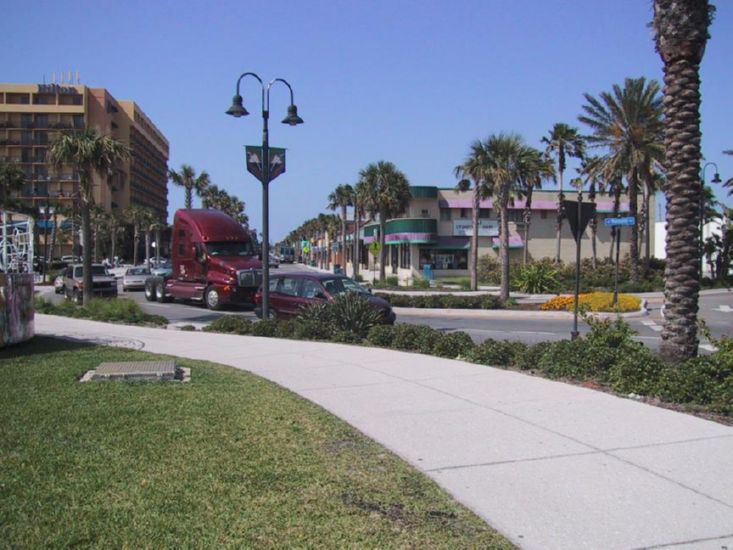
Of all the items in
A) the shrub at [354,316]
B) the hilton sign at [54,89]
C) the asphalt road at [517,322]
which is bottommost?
the asphalt road at [517,322]

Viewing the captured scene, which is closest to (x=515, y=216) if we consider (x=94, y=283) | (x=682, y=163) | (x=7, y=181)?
(x=94, y=283)

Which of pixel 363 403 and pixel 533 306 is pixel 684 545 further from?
pixel 533 306

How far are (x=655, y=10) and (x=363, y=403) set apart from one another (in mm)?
6806

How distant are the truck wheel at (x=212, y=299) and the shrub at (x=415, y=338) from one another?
14378 millimetres

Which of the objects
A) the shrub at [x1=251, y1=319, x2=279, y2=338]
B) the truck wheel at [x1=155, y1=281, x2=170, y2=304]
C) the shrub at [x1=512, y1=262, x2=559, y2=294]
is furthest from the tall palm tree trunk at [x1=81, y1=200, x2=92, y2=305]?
the shrub at [x1=512, y1=262, x2=559, y2=294]

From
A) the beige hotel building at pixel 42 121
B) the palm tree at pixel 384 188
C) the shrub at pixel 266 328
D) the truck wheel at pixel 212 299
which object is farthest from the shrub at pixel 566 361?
the beige hotel building at pixel 42 121

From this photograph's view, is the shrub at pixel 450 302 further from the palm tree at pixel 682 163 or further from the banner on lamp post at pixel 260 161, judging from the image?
the palm tree at pixel 682 163

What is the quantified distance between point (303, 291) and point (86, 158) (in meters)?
11.2

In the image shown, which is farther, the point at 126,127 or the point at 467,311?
the point at 126,127

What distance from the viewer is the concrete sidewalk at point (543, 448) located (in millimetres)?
4203

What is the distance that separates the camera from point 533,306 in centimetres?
2658

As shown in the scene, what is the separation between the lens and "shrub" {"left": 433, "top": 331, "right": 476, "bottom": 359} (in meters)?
11.2

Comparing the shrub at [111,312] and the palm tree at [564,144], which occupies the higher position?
the palm tree at [564,144]

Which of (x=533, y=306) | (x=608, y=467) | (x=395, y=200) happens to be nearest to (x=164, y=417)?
(x=608, y=467)
